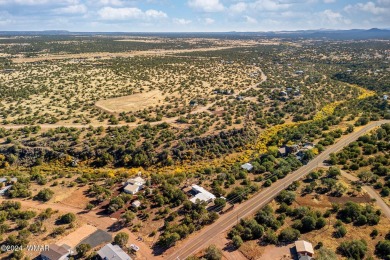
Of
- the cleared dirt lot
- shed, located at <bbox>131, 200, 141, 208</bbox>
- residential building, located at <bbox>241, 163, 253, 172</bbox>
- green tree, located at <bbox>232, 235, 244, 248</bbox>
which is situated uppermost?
the cleared dirt lot

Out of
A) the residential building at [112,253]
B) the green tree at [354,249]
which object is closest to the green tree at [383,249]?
the green tree at [354,249]

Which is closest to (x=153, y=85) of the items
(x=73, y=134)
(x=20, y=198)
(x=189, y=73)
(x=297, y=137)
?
(x=189, y=73)

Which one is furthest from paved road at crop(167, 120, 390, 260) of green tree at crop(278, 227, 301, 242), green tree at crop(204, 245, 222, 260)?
green tree at crop(278, 227, 301, 242)

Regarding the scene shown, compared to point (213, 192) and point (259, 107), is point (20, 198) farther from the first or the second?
point (259, 107)

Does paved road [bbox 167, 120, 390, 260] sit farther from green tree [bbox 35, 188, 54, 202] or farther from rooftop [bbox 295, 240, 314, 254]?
green tree [bbox 35, 188, 54, 202]

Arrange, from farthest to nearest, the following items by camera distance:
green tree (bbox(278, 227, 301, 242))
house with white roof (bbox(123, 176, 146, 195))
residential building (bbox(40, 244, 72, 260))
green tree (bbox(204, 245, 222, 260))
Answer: house with white roof (bbox(123, 176, 146, 195)) < green tree (bbox(278, 227, 301, 242)) < green tree (bbox(204, 245, 222, 260)) < residential building (bbox(40, 244, 72, 260))

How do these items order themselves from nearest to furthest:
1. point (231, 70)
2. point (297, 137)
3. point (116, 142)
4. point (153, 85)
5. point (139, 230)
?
point (139, 230)
point (116, 142)
point (297, 137)
point (153, 85)
point (231, 70)

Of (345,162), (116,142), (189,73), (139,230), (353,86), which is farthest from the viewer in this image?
(189,73)
